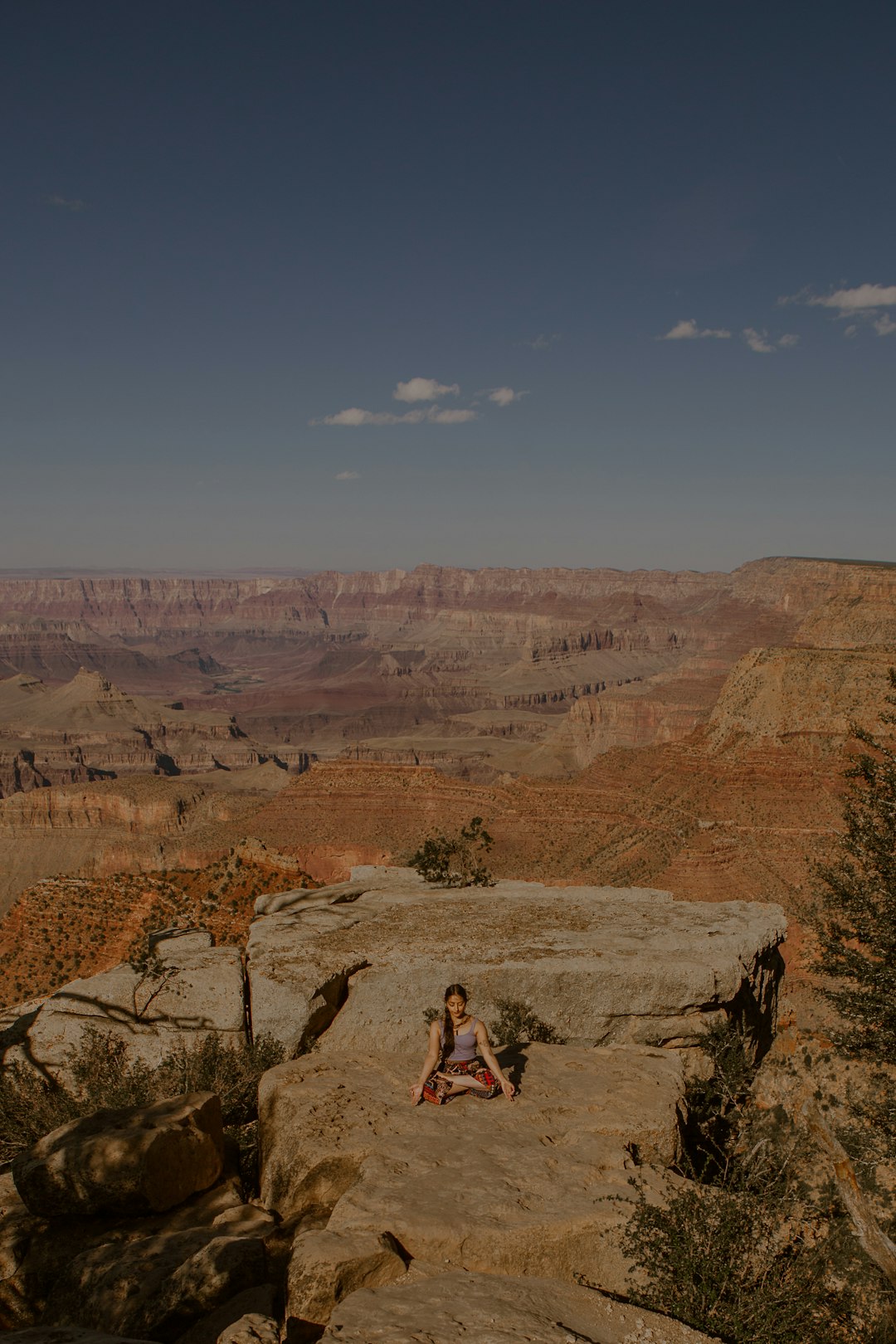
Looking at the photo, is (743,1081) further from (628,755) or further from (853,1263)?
(628,755)

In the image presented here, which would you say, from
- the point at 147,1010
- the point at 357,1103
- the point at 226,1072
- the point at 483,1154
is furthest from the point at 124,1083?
the point at 483,1154

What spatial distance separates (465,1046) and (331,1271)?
9.06ft

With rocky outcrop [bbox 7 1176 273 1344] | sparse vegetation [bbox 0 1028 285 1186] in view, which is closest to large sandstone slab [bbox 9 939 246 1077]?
sparse vegetation [bbox 0 1028 285 1186]

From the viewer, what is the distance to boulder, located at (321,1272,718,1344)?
4840mm

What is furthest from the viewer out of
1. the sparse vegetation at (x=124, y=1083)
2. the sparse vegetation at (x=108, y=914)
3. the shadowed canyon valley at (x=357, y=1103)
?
the sparse vegetation at (x=108, y=914)

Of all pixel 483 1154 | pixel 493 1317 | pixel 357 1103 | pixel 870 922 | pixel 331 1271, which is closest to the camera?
pixel 493 1317

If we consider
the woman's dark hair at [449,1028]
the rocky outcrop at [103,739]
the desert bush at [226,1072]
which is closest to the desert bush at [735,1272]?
the woman's dark hair at [449,1028]

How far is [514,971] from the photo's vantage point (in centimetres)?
1103

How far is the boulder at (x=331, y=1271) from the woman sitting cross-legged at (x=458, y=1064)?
208cm

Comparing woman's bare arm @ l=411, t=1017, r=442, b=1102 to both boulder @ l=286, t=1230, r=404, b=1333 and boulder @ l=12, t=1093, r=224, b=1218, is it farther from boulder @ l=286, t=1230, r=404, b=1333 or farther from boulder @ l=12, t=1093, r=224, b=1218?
boulder @ l=12, t=1093, r=224, b=1218

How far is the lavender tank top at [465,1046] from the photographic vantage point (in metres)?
8.14

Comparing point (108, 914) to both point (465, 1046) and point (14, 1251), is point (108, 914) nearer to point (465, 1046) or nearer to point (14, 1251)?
point (14, 1251)

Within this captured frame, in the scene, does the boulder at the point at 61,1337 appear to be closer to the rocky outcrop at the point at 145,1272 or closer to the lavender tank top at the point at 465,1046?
the rocky outcrop at the point at 145,1272

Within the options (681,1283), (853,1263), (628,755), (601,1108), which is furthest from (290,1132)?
(628,755)
